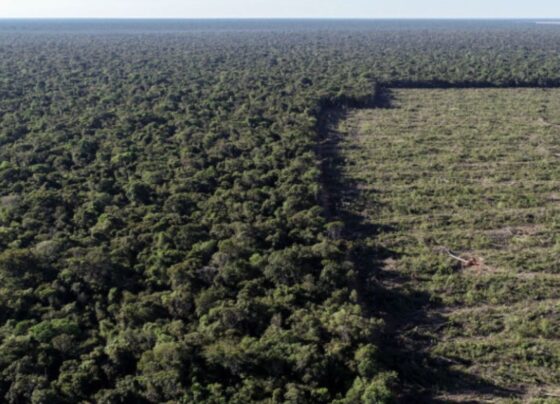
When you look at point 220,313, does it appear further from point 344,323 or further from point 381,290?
point 381,290

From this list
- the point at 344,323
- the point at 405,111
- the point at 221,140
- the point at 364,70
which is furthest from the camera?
the point at 364,70

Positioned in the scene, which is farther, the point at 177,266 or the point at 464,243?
the point at 464,243

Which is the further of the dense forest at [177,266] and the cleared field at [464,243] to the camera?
the cleared field at [464,243]

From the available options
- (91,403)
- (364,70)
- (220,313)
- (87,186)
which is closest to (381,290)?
(220,313)

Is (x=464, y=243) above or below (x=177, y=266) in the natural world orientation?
below

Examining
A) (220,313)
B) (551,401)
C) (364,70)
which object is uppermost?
(364,70)

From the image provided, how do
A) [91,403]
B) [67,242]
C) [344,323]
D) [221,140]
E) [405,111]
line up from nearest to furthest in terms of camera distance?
[91,403]
[344,323]
[67,242]
[221,140]
[405,111]

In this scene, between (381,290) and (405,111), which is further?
(405,111)

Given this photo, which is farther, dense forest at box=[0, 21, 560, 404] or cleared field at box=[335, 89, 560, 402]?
cleared field at box=[335, 89, 560, 402]
